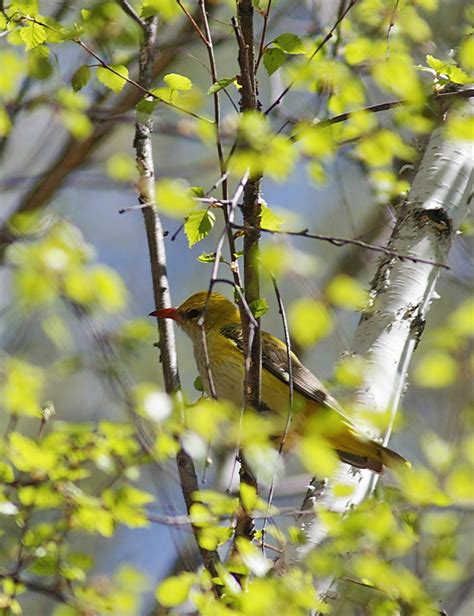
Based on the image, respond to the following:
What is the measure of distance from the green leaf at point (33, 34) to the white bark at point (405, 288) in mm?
1505

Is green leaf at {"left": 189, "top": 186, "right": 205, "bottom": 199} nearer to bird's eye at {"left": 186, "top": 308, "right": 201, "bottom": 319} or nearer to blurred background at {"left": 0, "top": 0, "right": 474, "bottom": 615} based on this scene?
blurred background at {"left": 0, "top": 0, "right": 474, "bottom": 615}

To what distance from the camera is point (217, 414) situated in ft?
7.71

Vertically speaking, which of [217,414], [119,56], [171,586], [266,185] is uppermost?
[266,185]

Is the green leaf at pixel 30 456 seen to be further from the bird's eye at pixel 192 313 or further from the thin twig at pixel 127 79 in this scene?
the bird's eye at pixel 192 313

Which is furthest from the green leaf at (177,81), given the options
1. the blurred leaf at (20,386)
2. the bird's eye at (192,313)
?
the bird's eye at (192,313)

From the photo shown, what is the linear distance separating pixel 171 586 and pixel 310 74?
151 centimetres

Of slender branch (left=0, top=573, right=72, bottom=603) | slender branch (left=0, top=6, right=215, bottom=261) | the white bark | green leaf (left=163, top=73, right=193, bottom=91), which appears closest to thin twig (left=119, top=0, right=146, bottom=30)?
green leaf (left=163, top=73, right=193, bottom=91)

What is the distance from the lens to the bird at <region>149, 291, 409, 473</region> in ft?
11.0

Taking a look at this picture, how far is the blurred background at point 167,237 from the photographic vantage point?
2953 mm

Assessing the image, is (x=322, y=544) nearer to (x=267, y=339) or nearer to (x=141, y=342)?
(x=141, y=342)

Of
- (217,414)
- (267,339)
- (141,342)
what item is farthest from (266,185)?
(217,414)

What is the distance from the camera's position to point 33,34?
129 inches

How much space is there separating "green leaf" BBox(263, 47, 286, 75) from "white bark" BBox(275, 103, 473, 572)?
1.04 m

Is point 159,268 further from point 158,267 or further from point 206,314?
point 206,314
